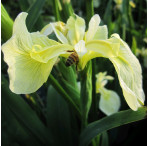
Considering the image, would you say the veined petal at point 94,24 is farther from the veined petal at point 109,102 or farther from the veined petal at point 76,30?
the veined petal at point 109,102

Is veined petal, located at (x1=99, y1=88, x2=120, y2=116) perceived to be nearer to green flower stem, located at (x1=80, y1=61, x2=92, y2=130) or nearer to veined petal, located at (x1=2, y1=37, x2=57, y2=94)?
green flower stem, located at (x1=80, y1=61, x2=92, y2=130)

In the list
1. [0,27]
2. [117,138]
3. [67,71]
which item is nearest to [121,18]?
[117,138]

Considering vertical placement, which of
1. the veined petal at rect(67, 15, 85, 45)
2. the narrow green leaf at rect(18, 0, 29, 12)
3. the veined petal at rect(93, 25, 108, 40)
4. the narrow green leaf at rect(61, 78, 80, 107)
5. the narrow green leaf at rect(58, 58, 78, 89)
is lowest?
the narrow green leaf at rect(61, 78, 80, 107)

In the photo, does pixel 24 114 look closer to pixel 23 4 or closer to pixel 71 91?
pixel 71 91

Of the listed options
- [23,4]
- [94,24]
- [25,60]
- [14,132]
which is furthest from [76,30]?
[14,132]

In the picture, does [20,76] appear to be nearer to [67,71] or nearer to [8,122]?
[67,71]

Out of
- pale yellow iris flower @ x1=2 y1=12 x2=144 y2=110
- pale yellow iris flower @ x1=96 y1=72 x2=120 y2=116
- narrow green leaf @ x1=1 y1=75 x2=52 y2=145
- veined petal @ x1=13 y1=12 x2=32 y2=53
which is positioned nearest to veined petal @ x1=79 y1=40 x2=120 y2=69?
pale yellow iris flower @ x1=2 y1=12 x2=144 y2=110

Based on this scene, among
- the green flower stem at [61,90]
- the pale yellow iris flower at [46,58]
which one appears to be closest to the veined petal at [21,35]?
the pale yellow iris flower at [46,58]
